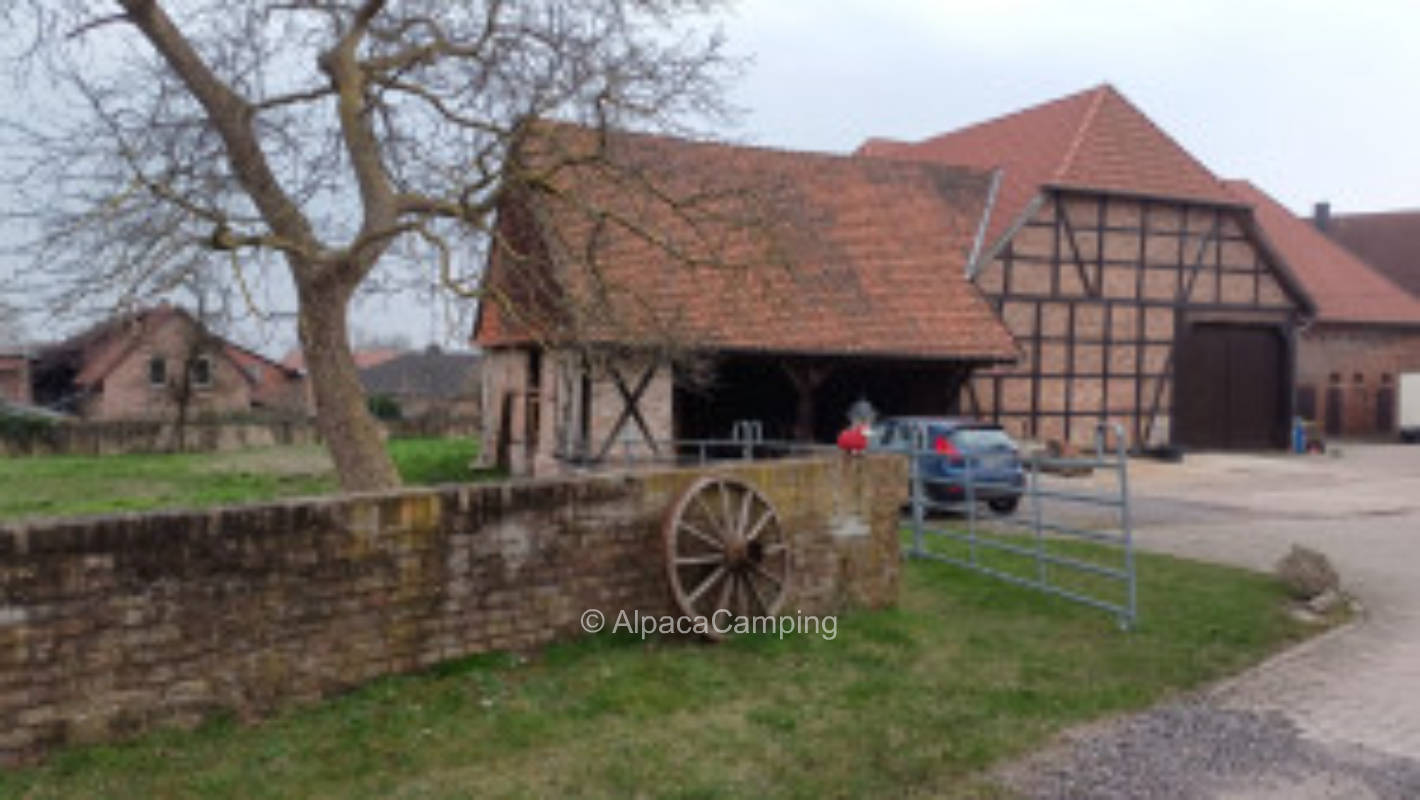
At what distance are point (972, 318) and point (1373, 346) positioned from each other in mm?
18167

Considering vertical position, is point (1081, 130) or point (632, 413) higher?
point (1081, 130)

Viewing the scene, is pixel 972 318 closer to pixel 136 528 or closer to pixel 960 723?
pixel 960 723

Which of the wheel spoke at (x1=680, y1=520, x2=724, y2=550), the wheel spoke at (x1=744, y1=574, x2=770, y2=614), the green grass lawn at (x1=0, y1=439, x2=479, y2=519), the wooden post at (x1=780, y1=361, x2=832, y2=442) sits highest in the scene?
the wooden post at (x1=780, y1=361, x2=832, y2=442)

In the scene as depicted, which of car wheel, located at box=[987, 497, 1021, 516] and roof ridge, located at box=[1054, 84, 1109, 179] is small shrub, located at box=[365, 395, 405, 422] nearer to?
roof ridge, located at box=[1054, 84, 1109, 179]

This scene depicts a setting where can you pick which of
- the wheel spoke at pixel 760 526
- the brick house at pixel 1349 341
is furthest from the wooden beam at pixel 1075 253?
the wheel spoke at pixel 760 526

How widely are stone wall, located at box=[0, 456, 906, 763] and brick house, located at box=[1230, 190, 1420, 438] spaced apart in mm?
28247

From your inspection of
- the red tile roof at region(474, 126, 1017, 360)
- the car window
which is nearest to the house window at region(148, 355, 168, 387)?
the red tile roof at region(474, 126, 1017, 360)

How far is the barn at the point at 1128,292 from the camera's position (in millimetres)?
21531

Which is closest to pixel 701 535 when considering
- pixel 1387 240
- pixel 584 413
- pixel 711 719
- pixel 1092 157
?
pixel 711 719

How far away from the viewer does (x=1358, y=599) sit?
9.21 metres

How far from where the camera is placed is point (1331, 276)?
103 feet

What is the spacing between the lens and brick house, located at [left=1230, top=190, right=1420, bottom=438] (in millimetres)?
30438

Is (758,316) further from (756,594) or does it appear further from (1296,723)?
(1296,723)

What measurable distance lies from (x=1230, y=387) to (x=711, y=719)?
21.9 m
